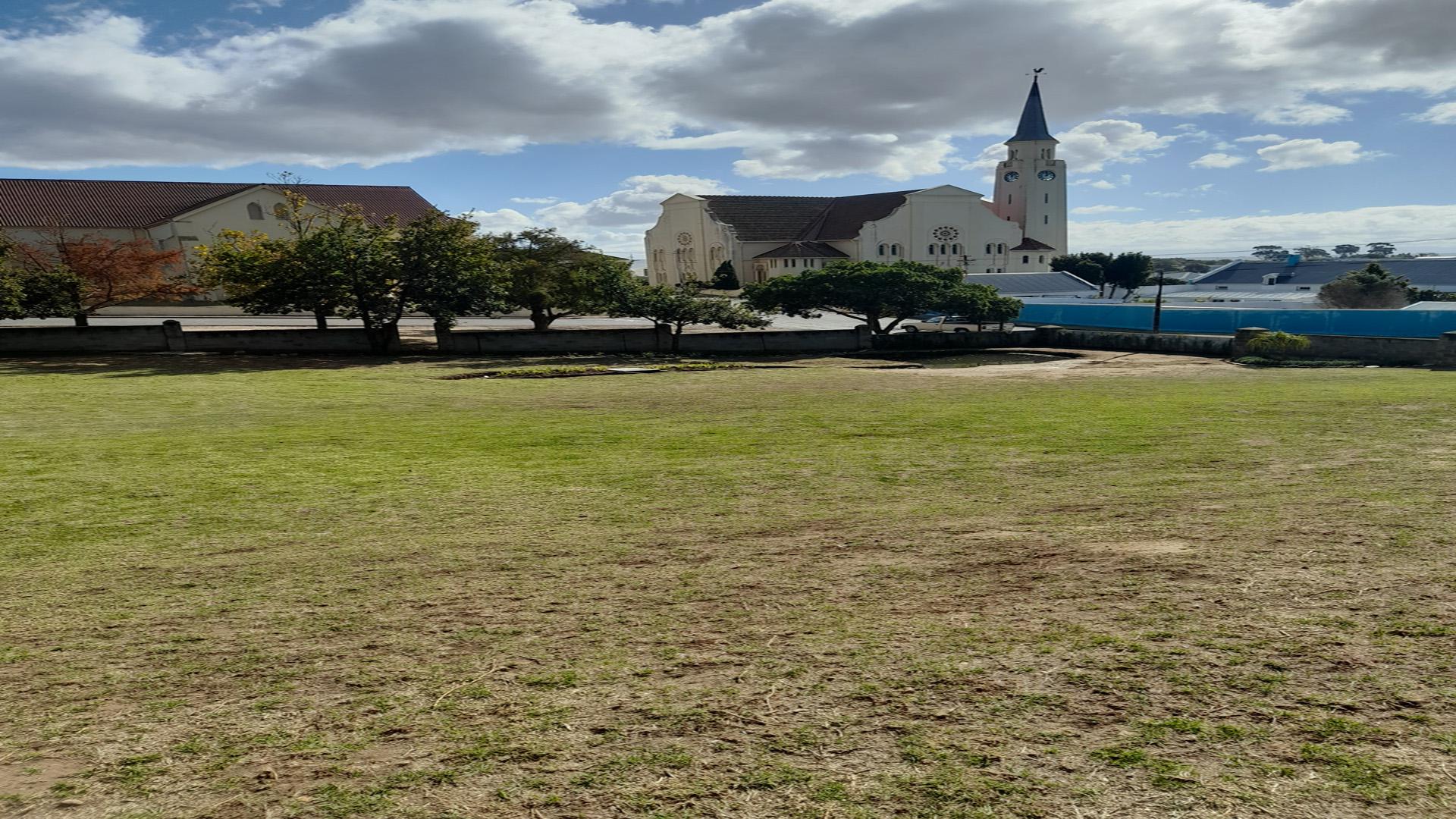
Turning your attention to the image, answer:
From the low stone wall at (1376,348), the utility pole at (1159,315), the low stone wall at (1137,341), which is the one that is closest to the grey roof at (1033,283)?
the low stone wall at (1137,341)

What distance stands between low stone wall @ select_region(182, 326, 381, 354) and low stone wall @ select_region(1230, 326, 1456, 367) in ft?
127

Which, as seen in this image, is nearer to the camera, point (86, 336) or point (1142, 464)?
point (1142, 464)

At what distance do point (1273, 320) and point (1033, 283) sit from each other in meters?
47.2

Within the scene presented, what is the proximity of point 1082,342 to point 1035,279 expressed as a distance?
44.5m

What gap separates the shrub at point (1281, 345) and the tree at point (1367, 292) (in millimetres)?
44092

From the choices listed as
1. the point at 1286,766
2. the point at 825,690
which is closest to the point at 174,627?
the point at 825,690

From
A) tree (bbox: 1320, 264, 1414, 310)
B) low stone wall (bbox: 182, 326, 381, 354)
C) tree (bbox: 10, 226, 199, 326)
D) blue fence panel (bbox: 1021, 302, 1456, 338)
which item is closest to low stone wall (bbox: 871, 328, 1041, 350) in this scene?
blue fence panel (bbox: 1021, 302, 1456, 338)

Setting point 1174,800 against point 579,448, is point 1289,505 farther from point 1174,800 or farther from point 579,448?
point 579,448

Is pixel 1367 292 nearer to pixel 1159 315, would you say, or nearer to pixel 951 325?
pixel 951 325

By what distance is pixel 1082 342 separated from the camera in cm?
4625

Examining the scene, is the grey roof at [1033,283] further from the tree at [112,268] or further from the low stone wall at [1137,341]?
the tree at [112,268]

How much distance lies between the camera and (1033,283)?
86.9 meters

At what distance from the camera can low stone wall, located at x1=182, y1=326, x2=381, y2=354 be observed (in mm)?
31844

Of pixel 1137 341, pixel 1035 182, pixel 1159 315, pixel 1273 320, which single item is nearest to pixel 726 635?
pixel 1137 341
